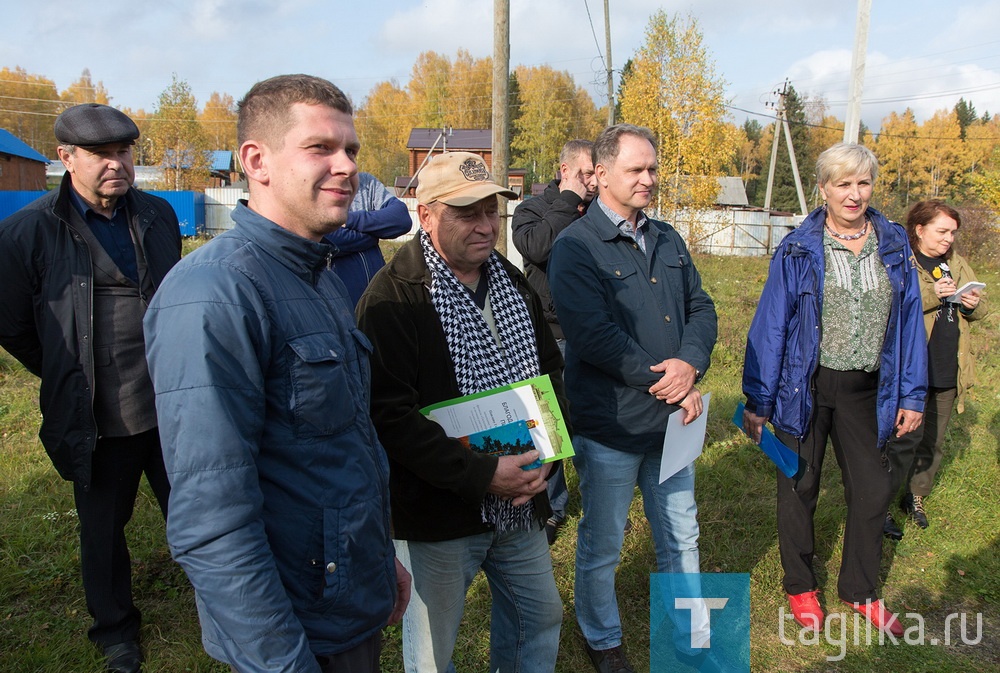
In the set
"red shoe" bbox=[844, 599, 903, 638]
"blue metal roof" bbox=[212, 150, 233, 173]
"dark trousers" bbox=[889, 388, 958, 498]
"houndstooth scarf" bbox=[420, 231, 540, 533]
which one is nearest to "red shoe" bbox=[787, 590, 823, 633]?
"red shoe" bbox=[844, 599, 903, 638]

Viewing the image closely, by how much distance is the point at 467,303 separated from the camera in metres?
2.29

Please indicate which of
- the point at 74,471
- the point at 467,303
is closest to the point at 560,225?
the point at 467,303

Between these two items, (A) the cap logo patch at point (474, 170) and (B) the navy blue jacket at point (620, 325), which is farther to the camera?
(B) the navy blue jacket at point (620, 325)

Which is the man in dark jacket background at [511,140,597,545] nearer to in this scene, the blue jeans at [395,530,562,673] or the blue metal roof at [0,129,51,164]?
the blue jeans at [395,530,562,673]

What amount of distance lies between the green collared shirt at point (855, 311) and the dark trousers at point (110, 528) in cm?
312

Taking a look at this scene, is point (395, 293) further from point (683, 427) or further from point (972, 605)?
point (972, 605)

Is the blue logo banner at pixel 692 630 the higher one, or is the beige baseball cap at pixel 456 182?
the beige baseball cap at pixel 456 182

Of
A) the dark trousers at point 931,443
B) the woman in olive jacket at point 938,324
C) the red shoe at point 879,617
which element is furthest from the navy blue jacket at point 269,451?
the dark trousers at point 931,443

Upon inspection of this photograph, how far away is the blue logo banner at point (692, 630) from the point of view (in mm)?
3086

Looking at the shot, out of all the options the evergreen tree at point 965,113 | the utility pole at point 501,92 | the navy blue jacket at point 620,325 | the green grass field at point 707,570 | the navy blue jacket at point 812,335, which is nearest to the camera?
the navy blue jacket at point 620,325

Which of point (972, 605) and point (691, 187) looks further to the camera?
point (691, 187)

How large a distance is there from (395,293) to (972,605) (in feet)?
11.8

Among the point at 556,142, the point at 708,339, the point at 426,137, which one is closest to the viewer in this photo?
the point at 708,339

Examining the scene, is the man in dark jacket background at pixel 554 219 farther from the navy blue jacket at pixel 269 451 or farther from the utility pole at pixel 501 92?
the utility pole at pixel 501 92
